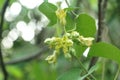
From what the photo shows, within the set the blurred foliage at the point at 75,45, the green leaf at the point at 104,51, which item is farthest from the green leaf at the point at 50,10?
the green leaf at the point at 104,51

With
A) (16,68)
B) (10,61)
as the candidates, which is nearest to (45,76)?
(10,61)

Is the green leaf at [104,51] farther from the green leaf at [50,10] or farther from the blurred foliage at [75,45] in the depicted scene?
the green leaf at [50,10]

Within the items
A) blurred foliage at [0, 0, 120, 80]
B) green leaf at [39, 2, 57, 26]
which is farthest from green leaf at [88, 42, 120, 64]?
green leaf at [39, 2, 57, 26]

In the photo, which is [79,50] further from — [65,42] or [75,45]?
[65,42]

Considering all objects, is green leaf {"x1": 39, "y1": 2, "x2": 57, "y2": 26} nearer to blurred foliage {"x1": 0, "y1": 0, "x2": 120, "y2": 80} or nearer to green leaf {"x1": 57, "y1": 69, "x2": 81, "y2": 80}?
blurred foliage {"x1": 0, "y1": 0, "x2": 120, "y2": 80}

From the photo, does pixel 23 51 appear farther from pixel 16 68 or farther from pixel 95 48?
pixel 95 48

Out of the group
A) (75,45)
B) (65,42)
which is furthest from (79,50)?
(65,42)
